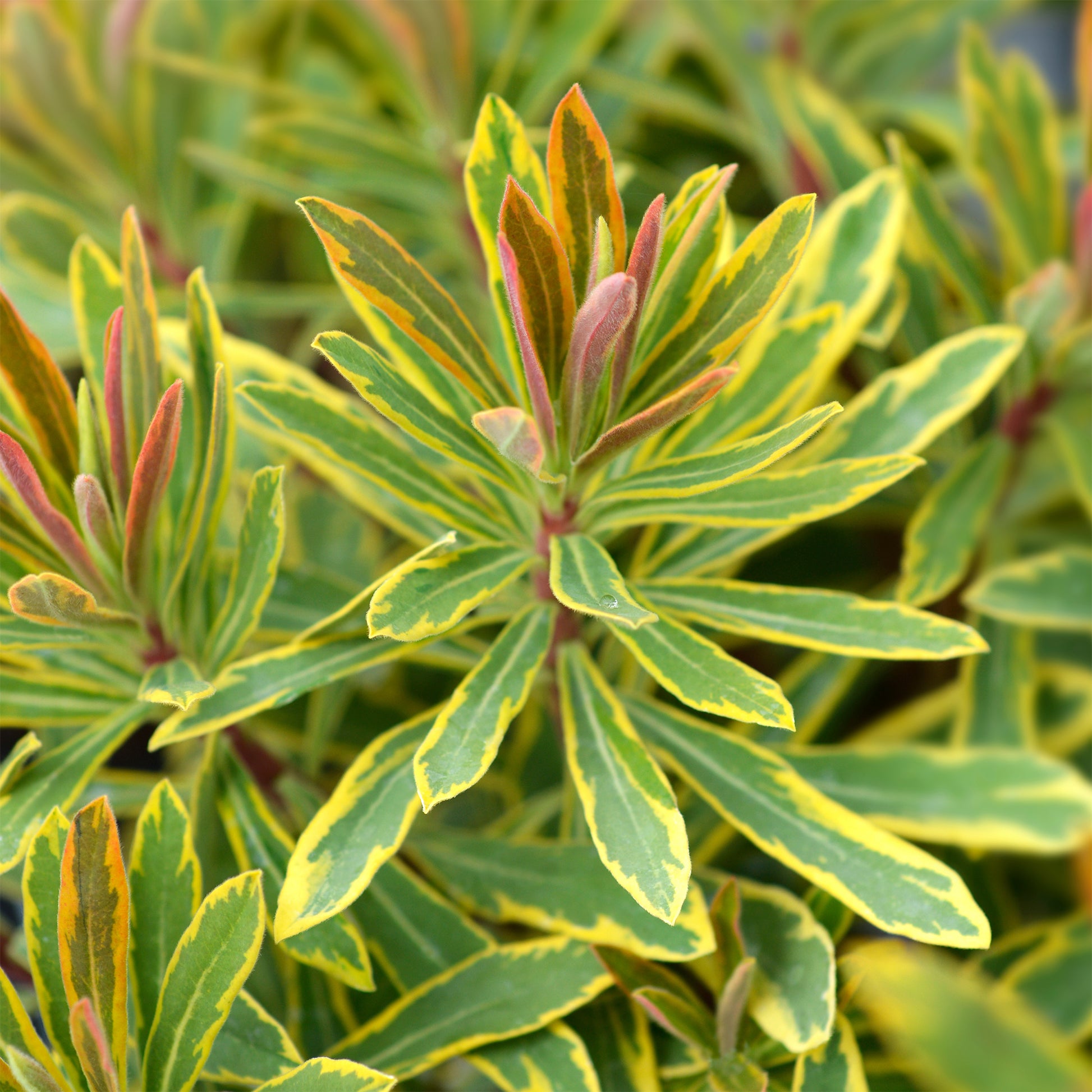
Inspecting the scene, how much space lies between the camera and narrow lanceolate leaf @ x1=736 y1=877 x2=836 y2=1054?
64 cm

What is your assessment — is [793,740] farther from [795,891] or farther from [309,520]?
[309,520]

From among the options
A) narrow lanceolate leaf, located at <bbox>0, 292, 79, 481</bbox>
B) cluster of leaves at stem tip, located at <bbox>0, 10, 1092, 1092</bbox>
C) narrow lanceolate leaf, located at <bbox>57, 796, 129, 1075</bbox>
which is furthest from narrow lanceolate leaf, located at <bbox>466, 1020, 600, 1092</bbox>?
narrow lanceolate leaf, located at <bbox>0, 292, 79, 481</bbox>

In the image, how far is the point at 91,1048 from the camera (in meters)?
0.55

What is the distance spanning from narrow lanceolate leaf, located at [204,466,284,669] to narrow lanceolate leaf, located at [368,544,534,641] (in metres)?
0.09

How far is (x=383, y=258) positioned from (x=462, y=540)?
Result: 20cm

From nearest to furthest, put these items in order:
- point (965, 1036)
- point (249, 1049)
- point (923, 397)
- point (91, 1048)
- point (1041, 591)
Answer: point (965, 1036) → point (91, 1048) → point (249, 1049) → point (923, 397) → point (1041, 591)

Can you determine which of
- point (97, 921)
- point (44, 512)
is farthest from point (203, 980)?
point (44, 512)

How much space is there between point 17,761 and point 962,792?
612mm

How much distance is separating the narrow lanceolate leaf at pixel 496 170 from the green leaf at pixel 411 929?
37cm

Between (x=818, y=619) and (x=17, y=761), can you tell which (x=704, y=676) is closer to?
(x=818, y=619)

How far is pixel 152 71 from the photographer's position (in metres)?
1.11

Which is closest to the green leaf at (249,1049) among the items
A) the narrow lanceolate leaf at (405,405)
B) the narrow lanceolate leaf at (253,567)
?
the narrow lanceolate leaf at (253,567)

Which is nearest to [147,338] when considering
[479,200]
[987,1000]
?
[479,200]

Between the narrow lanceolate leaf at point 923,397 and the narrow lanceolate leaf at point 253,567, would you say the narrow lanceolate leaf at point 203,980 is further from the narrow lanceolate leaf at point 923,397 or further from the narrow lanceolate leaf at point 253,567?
the narrow lanceolate leaf at point 923,397
